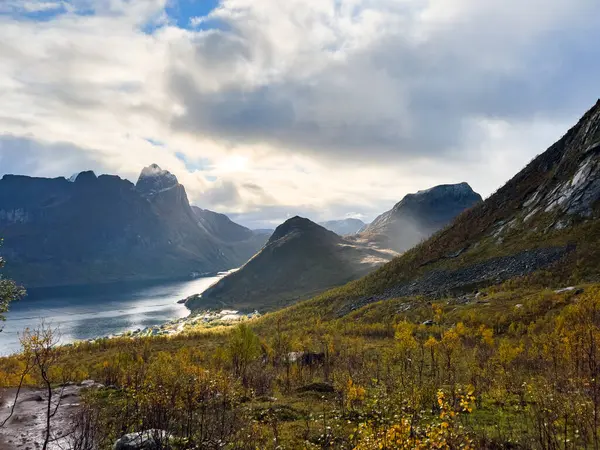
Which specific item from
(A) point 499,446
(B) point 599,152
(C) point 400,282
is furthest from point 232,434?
(B) point 599,152

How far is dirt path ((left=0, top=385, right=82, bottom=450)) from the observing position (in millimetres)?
23453

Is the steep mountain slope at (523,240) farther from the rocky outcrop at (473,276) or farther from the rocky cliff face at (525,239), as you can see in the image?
the rocky cliff face at (525,239)

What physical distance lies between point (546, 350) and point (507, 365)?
10.6ft

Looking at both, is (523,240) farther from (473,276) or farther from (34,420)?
(34,420)

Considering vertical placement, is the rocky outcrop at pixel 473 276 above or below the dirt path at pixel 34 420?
above

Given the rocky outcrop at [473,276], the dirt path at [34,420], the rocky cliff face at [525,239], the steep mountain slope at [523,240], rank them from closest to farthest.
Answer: the dirt path at [34,420], the rocky cliff face at [525,239], the steep mountain slope at [523,240], the rocky outcrop at [473,276]

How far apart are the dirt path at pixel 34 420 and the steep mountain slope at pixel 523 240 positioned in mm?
64515

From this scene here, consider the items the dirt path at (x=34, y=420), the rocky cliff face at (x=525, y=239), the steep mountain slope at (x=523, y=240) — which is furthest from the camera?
the steep mountain slope at (x=523, y=240)

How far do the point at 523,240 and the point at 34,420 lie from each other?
8351 cm

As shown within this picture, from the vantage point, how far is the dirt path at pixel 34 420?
23453mm

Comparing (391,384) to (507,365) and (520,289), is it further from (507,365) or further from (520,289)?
(520,289)

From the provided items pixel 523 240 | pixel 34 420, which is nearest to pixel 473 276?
pixel 523 240

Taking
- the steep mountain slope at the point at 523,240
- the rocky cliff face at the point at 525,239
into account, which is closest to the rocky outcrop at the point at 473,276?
the steep mountain slope at the point at 523,240

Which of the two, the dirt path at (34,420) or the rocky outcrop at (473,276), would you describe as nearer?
the dirt path at (34,420)
